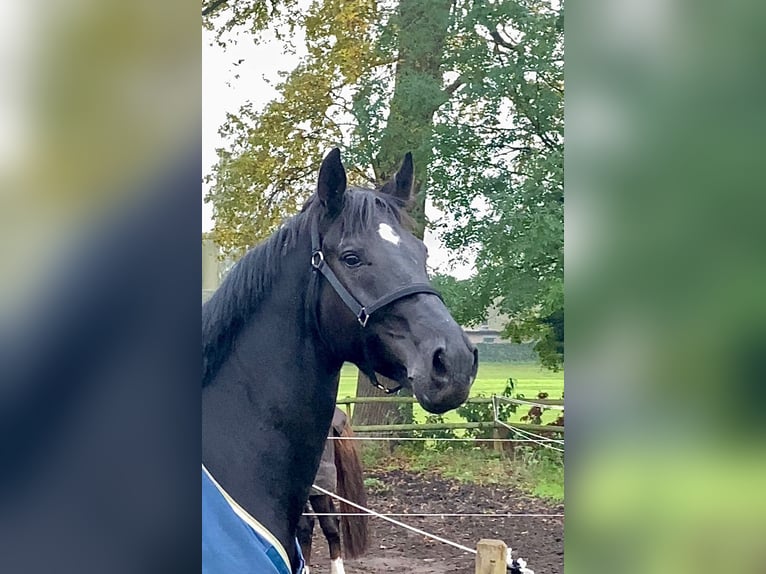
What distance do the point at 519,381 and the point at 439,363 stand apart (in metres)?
0.37

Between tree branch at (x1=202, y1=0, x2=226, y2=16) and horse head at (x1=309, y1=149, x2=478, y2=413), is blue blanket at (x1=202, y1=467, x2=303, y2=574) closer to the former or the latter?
horse head at (x1=309, y1=149, x2=478, y2=413)

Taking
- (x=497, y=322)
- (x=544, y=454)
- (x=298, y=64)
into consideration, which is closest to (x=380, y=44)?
(x=298, y=64)

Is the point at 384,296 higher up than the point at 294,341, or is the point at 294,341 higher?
the point at 384,296

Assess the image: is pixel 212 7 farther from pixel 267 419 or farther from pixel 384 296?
pixel 267 419

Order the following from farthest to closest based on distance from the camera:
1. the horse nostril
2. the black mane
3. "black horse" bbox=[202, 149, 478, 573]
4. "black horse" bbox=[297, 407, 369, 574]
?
"black horse" bbox=[297, 407, 369, 574] → the black mane → "black horse" bbox=[202, 149, 478, 573] → the horse nostril

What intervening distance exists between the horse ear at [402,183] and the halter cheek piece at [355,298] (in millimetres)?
257

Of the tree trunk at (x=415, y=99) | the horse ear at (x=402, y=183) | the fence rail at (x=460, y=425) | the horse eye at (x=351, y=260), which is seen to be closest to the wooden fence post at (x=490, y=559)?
the fence rail at (x=460, y=425)

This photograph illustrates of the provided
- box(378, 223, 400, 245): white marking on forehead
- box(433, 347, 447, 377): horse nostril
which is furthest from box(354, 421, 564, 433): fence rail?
box(378, 223, 400, 245): white marking on forehead

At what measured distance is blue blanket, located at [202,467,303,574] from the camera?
223cm

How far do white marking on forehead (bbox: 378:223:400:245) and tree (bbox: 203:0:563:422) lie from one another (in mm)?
137

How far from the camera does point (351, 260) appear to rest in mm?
2188

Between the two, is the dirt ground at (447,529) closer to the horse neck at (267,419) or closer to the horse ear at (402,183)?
the horse neck at (267,419)

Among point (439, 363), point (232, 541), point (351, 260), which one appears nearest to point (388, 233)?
point (351, 260)
